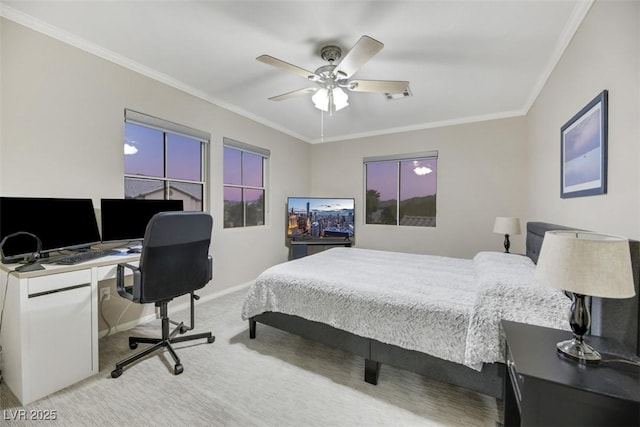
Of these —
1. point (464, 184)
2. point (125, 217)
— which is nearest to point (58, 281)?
point (125, 217)

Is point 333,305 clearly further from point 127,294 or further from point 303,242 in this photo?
point 303,242

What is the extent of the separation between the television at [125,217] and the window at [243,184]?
3.94 ft

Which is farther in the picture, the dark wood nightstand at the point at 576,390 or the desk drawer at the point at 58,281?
the desk drawer at the point at 58,281

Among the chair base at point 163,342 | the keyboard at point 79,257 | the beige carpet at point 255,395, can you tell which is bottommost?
the beige carpet at point 255,395

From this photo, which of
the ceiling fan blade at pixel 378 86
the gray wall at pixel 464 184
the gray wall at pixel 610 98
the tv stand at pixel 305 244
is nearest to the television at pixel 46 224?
the ceiling fan blade at pixel 378 86

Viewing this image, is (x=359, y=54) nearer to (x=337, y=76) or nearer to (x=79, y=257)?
(x=337, y=76)

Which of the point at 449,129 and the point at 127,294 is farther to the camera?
the point at 449,129

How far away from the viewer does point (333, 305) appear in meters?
2.03

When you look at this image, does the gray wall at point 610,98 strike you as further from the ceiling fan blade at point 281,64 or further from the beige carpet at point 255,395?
the ceiling fan blade at point 281,64

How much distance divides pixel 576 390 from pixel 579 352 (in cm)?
23

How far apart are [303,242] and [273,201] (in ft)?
2.95

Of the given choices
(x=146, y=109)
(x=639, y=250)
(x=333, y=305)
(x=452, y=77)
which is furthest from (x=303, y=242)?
(x=639, y=250)

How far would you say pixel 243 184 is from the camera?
4.16m

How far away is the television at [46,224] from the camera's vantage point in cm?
178
